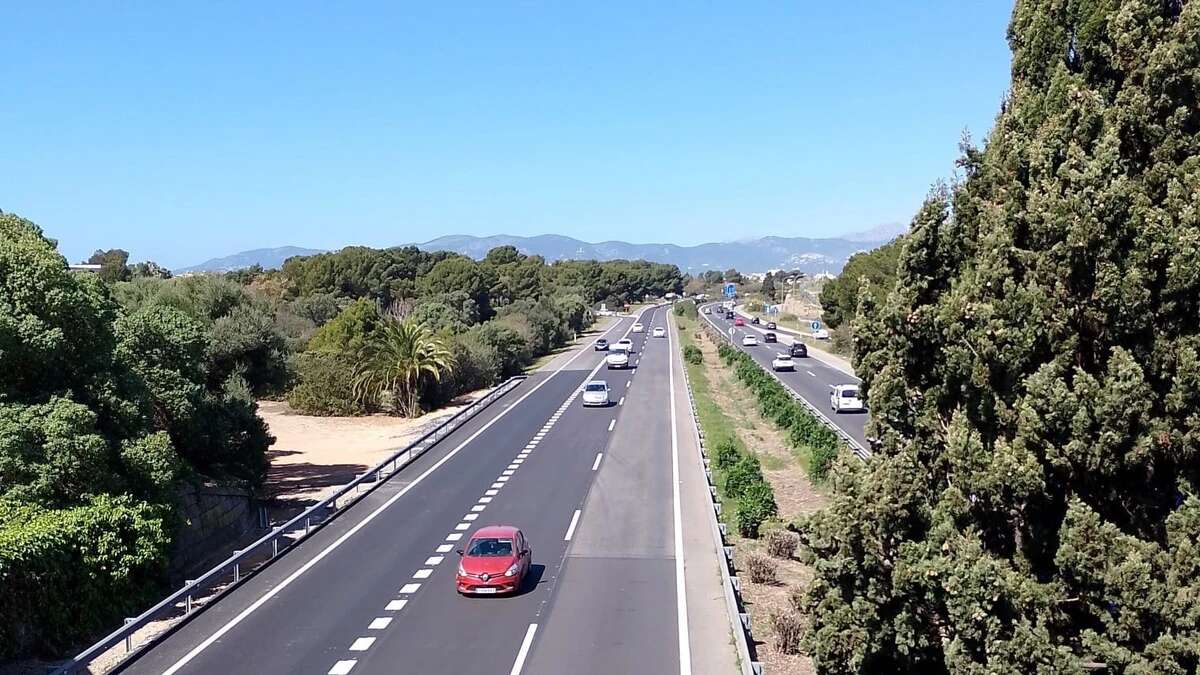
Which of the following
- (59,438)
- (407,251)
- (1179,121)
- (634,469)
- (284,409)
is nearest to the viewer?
(1179,121)

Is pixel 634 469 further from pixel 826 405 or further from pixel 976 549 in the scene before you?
pixel 976 549

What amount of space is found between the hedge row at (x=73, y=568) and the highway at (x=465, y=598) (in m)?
1.70

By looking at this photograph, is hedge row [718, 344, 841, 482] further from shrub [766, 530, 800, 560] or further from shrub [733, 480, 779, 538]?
shrub [766, 530, 800, 560]

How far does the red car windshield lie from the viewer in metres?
17.4

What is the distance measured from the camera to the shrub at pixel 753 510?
22500 millimetres

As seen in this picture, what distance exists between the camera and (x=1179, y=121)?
880 centimetres

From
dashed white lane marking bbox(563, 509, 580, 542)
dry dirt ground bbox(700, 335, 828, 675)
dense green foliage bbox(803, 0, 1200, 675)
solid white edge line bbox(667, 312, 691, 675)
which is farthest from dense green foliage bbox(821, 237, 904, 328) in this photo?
dense green foliage bbox(803, 0, 1200, 675)

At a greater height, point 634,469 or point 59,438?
point 59,438

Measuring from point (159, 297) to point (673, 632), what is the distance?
32.4 metres

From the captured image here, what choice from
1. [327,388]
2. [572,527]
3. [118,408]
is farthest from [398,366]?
[118,408]

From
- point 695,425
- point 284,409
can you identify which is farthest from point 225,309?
point 695,425

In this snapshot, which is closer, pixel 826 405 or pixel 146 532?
pixel 146 532

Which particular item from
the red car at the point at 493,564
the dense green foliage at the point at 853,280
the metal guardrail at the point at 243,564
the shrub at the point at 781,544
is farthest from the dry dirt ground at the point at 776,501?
the metal guardrail at the point at 243,564

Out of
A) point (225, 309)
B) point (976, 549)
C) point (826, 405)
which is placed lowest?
point (826, 405)
